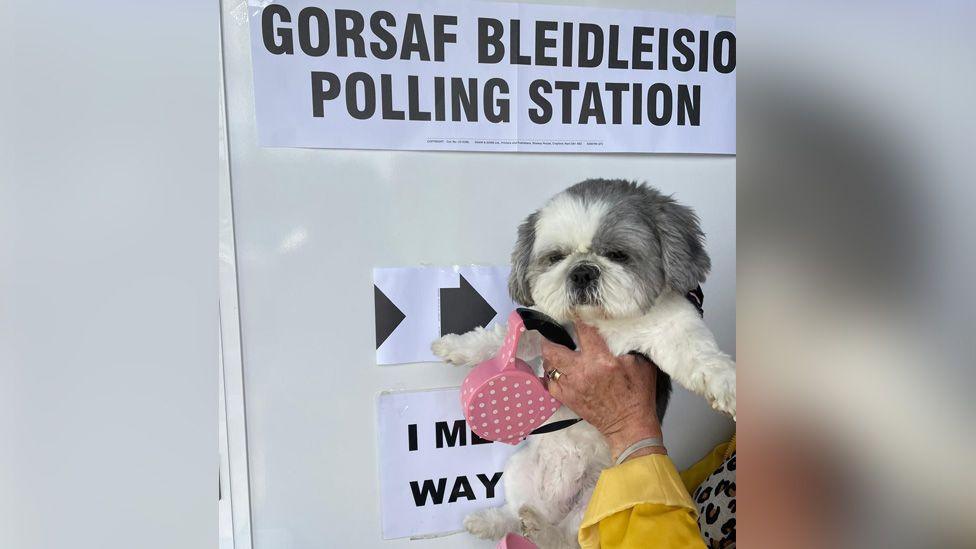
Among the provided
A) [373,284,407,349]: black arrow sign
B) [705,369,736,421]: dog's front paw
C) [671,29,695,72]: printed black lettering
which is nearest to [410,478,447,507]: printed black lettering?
[373,284,407,349]: black arrow sign

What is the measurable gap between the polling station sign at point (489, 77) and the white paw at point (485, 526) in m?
0.63

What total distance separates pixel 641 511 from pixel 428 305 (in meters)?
0.46

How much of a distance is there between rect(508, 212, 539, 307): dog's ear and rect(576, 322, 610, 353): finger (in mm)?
89

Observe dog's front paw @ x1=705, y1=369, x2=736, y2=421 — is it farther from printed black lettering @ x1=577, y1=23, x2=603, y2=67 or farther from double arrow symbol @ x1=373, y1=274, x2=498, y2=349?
printed black lettering @ x1=577, y1=23, x2=603, y2=67

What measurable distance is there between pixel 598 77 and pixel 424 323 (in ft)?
1.68

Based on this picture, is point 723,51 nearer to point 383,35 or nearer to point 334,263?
point 383,35

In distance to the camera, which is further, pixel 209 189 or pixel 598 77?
pixel 598 77

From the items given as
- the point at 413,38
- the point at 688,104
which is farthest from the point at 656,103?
the point at 413,38

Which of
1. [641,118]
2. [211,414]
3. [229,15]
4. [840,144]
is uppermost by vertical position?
[229,15]

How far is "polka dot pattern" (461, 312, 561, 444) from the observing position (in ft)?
2.79

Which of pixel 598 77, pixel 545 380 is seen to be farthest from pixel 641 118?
pixel 545 380

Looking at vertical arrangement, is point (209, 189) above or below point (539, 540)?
above

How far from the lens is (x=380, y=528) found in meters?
1.01

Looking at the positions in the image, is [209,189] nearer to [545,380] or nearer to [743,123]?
[743,123]
